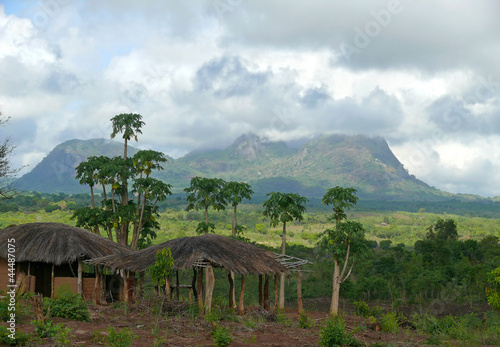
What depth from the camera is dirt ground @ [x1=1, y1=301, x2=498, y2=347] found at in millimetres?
12477

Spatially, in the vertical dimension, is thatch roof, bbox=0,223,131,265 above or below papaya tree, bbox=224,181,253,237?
below

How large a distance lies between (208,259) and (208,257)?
8 centimetres

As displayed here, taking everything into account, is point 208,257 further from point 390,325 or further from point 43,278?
point 43,278

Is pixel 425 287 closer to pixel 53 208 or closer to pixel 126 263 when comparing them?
pixel 126 263

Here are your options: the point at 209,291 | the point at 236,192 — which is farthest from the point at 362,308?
the point at 209,291

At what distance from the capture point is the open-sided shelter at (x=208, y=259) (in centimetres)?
1777

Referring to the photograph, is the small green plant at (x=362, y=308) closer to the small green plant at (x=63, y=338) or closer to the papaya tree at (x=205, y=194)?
the papaya tree at (x=205, y=194)

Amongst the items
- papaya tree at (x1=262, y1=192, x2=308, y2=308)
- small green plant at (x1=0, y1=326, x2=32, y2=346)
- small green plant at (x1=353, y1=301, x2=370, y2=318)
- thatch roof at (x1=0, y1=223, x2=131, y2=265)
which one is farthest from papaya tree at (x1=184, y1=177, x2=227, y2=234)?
small green plant at (x1=0, y1=326, x2=32, y2=346)

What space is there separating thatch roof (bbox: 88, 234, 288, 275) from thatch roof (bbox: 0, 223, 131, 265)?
107 centimetres

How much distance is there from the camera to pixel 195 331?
46.4ft

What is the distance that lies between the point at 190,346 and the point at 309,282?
34.2m

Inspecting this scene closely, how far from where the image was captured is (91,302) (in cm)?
2114

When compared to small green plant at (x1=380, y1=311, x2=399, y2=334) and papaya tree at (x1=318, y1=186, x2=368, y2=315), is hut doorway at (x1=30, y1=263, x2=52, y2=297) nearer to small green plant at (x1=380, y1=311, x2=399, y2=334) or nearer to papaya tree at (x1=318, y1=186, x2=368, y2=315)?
papaya tree at (x1=318, y1=186, x2=368, y2=315)

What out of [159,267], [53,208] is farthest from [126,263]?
[53,208]
